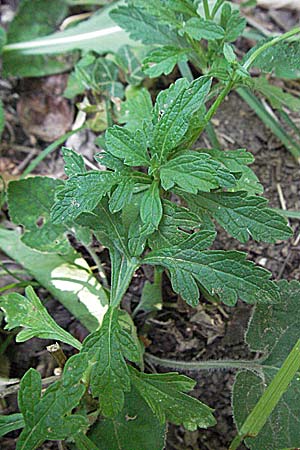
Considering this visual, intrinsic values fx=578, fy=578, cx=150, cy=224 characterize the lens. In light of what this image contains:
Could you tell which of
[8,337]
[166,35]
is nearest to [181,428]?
[8,337]

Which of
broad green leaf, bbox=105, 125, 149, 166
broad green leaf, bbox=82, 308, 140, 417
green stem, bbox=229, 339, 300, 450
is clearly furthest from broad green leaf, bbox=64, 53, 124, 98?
green stem, bbox=229, 339, 300, 450

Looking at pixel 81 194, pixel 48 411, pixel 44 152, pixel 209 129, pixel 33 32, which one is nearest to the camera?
pixel 48 411

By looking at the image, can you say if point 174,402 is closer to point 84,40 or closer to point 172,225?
point 172,225

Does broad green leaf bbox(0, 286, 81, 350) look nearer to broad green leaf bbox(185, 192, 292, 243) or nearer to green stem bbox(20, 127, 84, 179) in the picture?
broad green leaf bbox(185, 192, 292, 243)

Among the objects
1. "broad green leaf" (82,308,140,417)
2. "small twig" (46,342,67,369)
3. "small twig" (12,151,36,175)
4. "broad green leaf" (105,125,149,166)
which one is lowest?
"small twig" (46,342,67,369)

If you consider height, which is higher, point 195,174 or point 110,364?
point 195,174

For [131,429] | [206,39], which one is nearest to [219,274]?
[131,429]

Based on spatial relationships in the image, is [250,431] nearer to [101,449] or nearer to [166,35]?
[101,449]

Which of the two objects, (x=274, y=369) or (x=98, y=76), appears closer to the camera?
(x=274, y=369)
